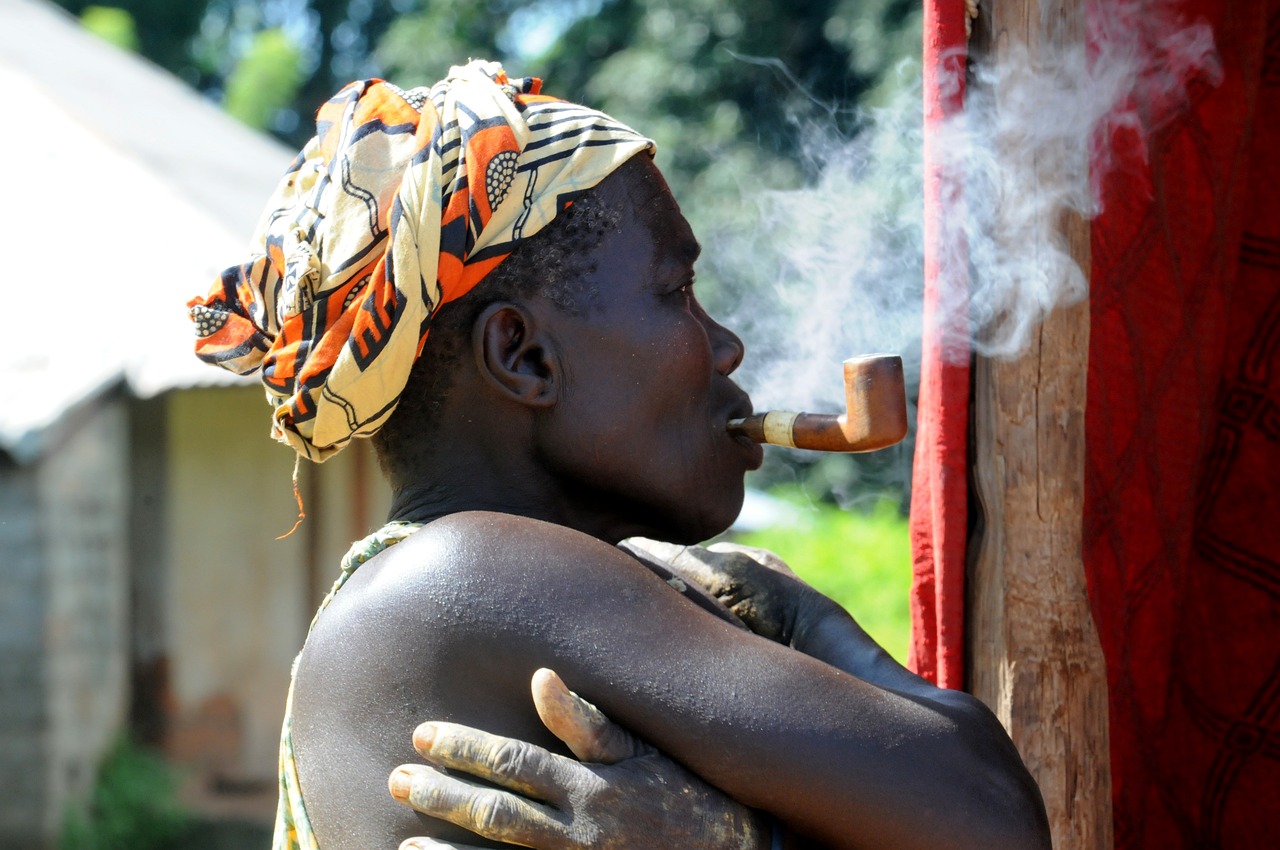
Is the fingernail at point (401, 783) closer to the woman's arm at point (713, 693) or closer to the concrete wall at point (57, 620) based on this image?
the woman's arm at point (713, 693)

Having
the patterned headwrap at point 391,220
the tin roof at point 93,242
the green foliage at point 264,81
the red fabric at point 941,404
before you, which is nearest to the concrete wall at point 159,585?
the tin roof at point 93,242

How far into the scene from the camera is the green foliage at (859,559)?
10.4 m

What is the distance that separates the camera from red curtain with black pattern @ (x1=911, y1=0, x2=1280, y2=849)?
2.31 meters

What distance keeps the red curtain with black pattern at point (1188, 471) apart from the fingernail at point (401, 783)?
1053 mm

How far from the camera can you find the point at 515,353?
1.87m

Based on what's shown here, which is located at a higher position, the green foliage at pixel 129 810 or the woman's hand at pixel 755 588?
the woman's hand at pixel 755 588

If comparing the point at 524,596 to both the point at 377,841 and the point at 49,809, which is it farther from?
the point at 49,809

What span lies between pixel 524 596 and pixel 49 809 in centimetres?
719

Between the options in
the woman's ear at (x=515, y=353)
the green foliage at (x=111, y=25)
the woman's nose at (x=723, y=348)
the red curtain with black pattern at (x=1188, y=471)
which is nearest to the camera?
the woman's ear at (x=515, y=353)

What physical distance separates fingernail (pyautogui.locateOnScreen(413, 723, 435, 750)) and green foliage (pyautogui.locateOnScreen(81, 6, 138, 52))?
1462 cm

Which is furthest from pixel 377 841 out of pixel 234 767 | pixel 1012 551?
pixel 234 767

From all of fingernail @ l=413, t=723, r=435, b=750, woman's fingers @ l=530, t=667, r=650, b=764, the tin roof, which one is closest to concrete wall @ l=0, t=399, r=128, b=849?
the tin roof

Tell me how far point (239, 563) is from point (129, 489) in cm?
88

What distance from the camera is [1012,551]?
219cm
